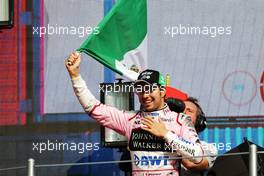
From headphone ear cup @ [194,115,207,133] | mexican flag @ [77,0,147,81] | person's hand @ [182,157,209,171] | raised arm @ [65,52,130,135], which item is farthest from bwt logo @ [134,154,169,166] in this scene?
mexican flag @ [77,0,147,81]

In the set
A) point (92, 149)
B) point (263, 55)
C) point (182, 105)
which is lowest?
point (92, 149)

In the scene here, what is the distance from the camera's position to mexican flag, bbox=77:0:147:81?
554cm

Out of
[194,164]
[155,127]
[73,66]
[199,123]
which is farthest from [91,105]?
[199,123]

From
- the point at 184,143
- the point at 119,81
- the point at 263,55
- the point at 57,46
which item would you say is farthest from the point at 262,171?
the point at 57,46

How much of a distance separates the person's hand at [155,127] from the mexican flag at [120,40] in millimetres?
950

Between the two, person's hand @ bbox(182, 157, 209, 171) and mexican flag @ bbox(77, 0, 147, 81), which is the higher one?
mexican flag @ bbox(77, 0, 147, 81)

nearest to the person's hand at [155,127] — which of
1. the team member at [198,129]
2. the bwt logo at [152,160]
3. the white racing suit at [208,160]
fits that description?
the team member at [198,129]

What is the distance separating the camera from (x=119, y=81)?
6180 mm

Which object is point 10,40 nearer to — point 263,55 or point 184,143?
point 263,55

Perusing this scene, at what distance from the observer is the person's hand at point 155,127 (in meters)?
4.47

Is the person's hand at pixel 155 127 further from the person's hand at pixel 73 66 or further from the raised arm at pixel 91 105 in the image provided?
the person's hand at pixel 73 66

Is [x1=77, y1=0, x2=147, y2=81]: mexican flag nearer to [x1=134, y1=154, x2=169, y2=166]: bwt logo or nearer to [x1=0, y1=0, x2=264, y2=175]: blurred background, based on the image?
[x1=0, y1=0, x2=264, y2=175]: blurred background

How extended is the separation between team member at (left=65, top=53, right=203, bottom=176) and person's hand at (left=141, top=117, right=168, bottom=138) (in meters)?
0.03

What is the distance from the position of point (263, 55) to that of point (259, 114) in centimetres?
53
